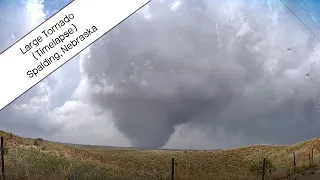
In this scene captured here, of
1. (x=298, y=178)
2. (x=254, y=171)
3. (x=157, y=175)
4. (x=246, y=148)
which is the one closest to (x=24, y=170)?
(x=157, y=175)

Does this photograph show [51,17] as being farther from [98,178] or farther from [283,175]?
[283,175]

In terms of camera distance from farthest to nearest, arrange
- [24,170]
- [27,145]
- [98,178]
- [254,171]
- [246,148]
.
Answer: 1. [246,148]
2. [27,145]
3. [254,171]
4. [98,178]
5. [24,170]

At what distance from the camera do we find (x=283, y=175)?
84.4 feet

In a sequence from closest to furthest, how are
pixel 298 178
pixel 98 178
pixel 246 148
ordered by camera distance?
pixel 98 178
pixel 298 178
pixel 246 148

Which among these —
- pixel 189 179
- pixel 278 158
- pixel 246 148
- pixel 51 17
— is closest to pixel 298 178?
pixel 189 179

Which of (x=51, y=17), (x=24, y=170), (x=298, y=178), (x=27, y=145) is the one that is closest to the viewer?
(x=51, y=17)

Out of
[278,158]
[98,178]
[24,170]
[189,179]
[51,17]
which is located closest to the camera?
[51,17]

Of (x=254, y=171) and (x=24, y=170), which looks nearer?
A: (x=24, y=170)

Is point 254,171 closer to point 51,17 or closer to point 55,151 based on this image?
point 55,151

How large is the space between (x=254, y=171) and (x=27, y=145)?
21.7 meters

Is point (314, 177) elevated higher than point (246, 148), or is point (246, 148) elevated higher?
point (246, 148)

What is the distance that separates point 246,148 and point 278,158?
2877 centimetres

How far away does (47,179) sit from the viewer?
1491cm

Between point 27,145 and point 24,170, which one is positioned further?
point 27,145
